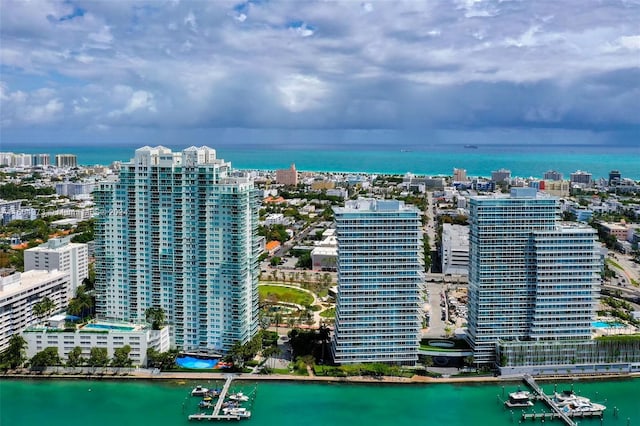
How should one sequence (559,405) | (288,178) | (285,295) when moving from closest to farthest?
(559,405), (285,295), (288,178)

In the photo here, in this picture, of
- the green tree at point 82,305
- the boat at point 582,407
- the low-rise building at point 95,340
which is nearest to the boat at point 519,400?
the boat at point 582,407

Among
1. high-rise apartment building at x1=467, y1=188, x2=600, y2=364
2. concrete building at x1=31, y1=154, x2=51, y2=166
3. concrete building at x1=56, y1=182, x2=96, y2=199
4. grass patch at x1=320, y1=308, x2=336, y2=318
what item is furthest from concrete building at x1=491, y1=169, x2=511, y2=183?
concrete building at x1=31, y1=154, x2=51, y2=166

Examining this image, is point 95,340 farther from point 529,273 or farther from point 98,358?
point 529,273

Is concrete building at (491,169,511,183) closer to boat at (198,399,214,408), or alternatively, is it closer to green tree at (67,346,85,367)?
boat at (198,399,214,408)

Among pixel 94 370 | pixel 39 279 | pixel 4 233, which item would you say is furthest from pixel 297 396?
pixel 4 233

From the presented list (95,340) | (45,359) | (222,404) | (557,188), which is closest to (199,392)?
(222,404)

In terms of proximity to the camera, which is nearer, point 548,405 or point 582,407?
point 582,407
